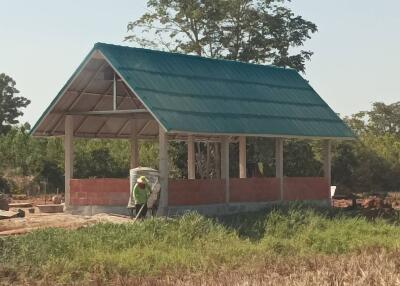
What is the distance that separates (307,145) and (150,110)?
62.1ft

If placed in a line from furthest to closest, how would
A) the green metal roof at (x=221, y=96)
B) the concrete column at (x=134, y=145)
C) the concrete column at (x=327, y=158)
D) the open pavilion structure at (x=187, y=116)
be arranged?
1. the concrete column at (x=327, y=158)
2. the concrete column at (x=134, y=145)
3. the open pavilion structure at (x=187, y=116)
4. the green metal roof at (x=221, y=96)

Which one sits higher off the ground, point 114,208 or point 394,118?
point 394,118

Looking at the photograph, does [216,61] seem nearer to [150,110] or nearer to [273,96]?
[273,96]

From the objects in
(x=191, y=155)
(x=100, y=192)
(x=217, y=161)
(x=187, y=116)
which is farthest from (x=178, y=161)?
(x=187, y=116)

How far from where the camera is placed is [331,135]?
2473cm

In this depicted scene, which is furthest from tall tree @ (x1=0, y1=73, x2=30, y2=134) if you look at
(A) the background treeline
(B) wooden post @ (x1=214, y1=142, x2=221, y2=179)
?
(B) wooden post @ (x1=214, y1=142, x2=221, y2=179)

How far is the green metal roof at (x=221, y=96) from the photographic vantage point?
19734 millimetres

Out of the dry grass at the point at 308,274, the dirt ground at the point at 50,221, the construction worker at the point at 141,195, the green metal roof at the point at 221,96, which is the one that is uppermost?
the green metal roof at the point at 221,96

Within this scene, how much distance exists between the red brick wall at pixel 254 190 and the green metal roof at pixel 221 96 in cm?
166

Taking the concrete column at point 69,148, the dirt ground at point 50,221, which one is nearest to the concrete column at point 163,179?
the dirt ground at point 50,221

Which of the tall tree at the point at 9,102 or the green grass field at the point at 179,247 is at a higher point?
the tall tree at the point at 9,102

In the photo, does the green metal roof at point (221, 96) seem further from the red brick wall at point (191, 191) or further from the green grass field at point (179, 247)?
the green grass field at point (179, 247)

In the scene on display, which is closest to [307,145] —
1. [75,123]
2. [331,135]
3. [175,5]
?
[175,5]

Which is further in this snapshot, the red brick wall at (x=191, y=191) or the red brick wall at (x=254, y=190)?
the red brick wall at (x=254, y=190)
